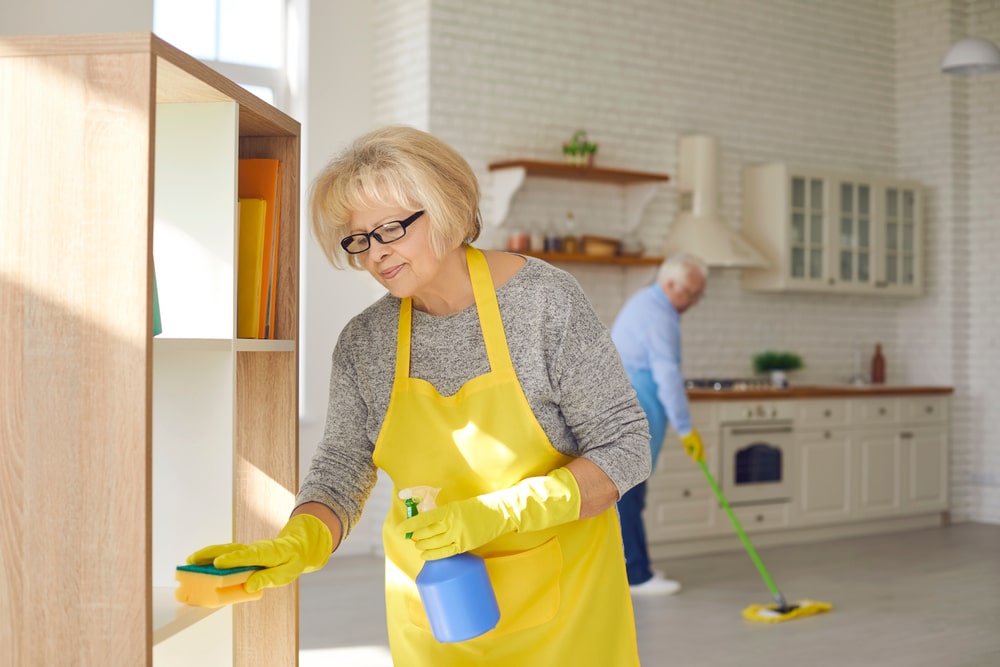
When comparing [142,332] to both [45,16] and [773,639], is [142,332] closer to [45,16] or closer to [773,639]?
[773,639]

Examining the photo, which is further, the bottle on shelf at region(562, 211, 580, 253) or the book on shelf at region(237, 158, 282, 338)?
the bottle on shelf at region(562, 211, 580, 253)

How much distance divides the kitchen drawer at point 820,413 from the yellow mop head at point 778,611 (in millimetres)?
2007

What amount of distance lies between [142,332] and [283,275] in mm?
518

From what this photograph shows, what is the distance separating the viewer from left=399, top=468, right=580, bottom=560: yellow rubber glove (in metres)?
1.59

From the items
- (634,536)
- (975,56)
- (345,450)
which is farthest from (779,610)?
(345,450)

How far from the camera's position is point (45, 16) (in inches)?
217

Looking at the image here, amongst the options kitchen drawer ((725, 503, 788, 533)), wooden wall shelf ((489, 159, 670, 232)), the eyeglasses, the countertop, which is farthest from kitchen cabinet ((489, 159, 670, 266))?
the eyeglasses

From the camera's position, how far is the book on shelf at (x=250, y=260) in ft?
5.76

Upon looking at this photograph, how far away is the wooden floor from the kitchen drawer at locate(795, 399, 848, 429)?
29.0 inches

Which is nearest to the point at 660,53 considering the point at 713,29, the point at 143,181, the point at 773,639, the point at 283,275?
the point at 713,29

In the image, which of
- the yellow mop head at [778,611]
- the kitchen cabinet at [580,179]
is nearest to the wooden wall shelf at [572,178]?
the kitchen cabinet at [580,179]

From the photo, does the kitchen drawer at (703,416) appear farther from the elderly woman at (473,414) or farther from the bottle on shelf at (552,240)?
the elderly woman at (473,414)

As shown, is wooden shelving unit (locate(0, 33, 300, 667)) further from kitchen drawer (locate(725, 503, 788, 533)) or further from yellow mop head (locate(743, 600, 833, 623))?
kitchen drawer (locate(725, 503, 788, 533))

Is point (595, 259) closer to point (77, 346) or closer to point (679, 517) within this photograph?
point (679, 517)
